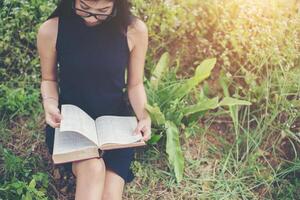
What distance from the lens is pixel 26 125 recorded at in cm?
329

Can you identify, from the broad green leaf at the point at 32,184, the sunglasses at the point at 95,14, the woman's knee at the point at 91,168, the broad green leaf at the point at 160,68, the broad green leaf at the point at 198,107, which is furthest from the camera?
the broad green leaf at the point at 160,68

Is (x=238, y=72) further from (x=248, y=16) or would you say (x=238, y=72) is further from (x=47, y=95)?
(x=47, y=95)

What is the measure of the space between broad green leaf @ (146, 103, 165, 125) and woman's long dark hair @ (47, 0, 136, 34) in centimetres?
47

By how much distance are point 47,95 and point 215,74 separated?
128cm

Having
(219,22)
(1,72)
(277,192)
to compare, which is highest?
(219,22)

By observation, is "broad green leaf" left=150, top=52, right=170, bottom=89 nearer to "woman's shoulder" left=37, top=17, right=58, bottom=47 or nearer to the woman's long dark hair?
the woman's long dark hair

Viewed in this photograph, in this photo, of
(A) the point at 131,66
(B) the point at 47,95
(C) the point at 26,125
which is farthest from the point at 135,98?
(C) the point at 26,125

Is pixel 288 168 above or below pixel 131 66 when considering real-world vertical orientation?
below

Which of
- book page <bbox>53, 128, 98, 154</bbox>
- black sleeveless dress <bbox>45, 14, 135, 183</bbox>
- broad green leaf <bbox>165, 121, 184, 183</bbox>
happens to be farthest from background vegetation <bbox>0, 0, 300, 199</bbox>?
book page <bbox>53, 128, 98, 154</bbox>

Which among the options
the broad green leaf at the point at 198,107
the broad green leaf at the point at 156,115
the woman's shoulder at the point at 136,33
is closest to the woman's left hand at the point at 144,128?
the broad green leaf at the point at 156,115

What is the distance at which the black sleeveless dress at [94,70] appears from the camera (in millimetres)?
2594

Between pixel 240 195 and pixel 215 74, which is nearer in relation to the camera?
pixel 240 195

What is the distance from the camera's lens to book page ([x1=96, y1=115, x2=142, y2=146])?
2.43 m

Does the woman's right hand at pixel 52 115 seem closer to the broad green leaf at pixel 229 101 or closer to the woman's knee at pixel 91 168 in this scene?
the woman's knee at pixel 91 168
